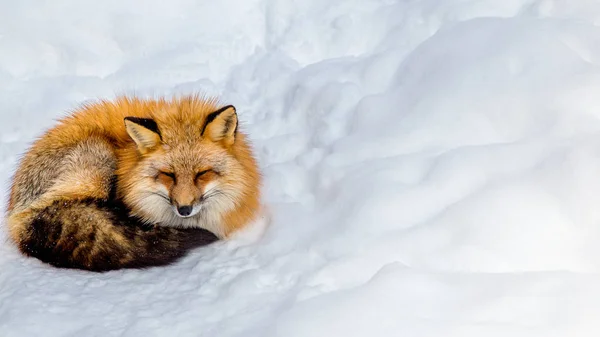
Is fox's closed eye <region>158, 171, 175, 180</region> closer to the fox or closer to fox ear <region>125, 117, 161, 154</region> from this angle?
the fox

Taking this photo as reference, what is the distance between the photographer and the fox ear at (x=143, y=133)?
11.5 feet

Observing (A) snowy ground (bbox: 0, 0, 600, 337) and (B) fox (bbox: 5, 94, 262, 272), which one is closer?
(A) snowy ground (bbox: 0, 0, 600, 337)

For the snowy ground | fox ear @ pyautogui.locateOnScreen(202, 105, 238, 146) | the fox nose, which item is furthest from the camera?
fox ear @ pyautogui.locateOnScreen(202, 105, 238, 146)

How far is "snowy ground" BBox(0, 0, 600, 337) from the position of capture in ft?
9.22

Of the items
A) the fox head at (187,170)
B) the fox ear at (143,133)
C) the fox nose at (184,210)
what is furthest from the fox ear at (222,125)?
the fox nose at (184,210)

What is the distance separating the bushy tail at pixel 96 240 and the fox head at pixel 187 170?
0.45 ft

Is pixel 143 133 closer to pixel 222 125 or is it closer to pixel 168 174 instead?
pixel 168 174

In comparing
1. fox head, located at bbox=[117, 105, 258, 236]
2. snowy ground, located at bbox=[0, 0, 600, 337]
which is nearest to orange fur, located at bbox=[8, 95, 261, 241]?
fox head, located at bbox=[117, 105, 258, 236]

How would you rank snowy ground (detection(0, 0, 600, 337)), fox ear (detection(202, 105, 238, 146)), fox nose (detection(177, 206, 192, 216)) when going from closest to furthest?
snowy ground (detection(0, 0, 600, 337)) < fox nose (detection(177, 206, 192, 216)) < fox ear (detection(202, 105, 238, 146))

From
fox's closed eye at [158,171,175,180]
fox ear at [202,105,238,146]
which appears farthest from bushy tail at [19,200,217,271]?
fox ear at [202,105,238,146]

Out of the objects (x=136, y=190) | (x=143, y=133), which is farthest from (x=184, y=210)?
(x=143, y=133)

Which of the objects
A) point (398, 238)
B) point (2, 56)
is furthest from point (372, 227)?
point (2, 56)

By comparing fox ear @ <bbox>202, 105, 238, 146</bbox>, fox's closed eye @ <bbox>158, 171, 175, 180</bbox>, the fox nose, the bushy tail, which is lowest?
the bushy tail

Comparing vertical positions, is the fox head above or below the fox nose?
above
